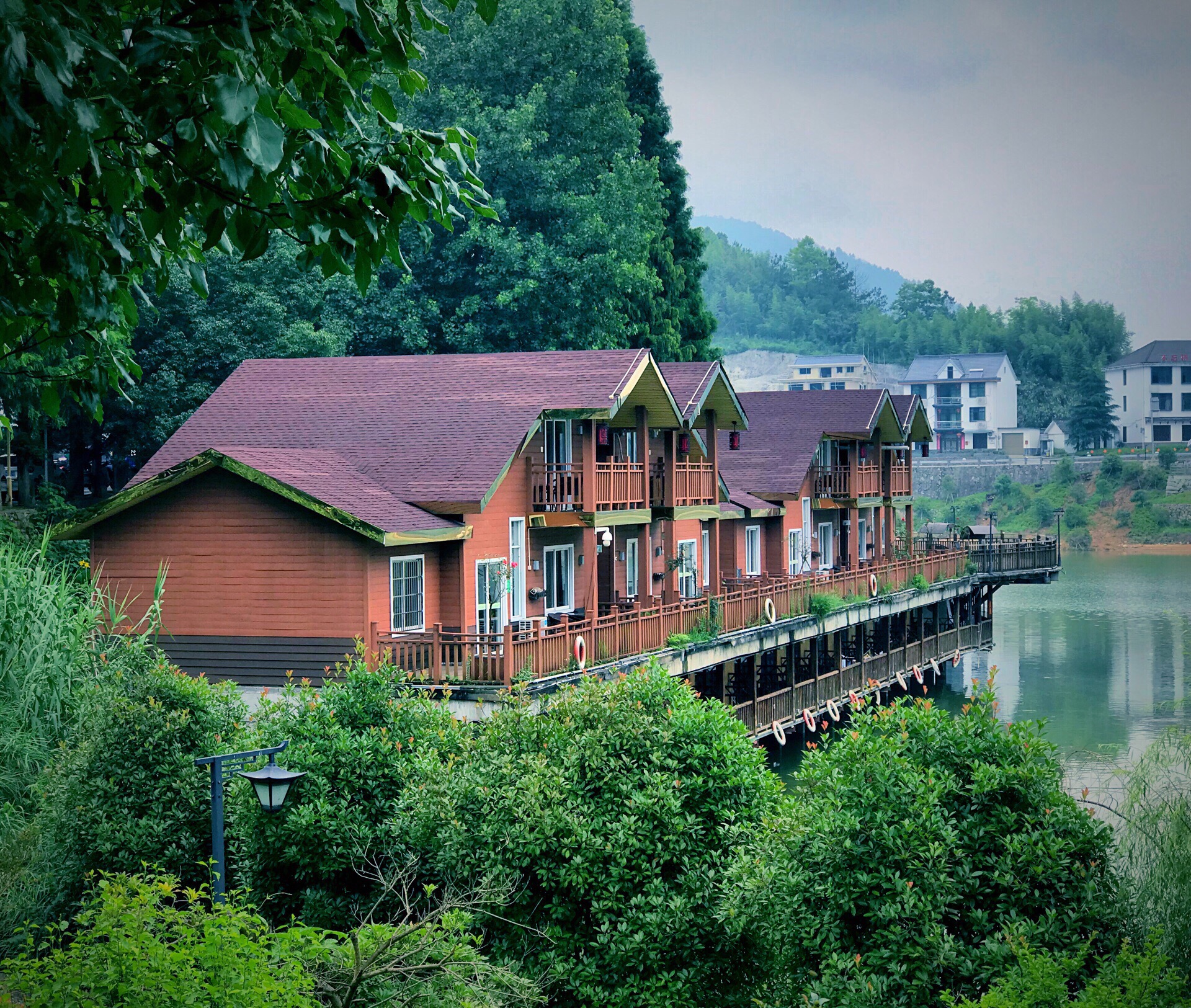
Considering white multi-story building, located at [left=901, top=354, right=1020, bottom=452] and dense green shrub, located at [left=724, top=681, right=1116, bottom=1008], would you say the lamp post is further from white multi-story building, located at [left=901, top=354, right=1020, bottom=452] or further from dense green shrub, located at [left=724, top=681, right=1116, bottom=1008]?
→ white multi-story building, located at [left=901, top=354, right=1020, bottom=452]

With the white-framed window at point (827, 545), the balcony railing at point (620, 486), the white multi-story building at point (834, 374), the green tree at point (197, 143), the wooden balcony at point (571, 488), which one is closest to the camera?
the green tree at point (197, 143)

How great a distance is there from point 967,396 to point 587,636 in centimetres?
12197

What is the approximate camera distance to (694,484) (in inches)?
1385

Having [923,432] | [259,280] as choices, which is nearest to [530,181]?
[259,280]

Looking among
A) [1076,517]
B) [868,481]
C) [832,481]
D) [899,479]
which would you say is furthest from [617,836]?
[1076,517]

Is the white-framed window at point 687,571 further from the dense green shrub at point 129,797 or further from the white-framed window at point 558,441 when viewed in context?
the dense green shrub at point 129,797

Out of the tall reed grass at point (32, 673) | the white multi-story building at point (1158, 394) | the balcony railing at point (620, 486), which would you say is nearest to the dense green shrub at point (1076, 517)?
the white multi-story building at point (1158, 394)

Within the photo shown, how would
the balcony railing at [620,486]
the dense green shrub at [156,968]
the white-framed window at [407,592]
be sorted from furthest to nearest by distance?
the balcony railing at [620,486] < the white-framed window at [407,592] < the dense green shrub at [156,968]

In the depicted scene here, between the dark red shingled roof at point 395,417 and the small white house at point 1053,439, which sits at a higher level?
the small white house at point 1053,439

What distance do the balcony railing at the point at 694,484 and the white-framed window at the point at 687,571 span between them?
230 cm

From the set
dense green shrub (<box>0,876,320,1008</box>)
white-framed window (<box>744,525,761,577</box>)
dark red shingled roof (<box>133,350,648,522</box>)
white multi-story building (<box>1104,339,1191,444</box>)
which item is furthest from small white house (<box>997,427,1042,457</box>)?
dense green shrub (<box>0,876,320,1008</box>)

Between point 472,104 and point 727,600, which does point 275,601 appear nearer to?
point 727,600

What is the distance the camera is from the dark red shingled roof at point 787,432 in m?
46.5

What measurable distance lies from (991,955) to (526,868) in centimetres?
493
